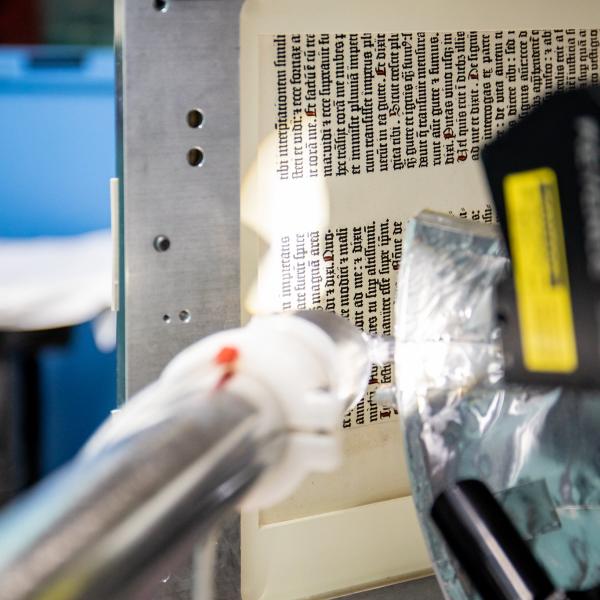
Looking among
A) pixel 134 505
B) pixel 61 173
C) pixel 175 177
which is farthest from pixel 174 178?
pixel 61 173

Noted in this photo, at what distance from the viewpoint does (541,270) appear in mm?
267

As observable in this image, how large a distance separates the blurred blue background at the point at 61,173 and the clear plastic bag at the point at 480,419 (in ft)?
2.14

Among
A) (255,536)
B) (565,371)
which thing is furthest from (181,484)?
(255,536)

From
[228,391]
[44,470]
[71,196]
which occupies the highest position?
[71,196]

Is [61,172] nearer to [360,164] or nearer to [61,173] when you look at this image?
[61,173]

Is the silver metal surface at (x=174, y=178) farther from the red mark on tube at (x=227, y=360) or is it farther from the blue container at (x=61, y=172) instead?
the blue container at (x=61, y=172)

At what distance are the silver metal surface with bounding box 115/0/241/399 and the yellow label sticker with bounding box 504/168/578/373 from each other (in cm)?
17

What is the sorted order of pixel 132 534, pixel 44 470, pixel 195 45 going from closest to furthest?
1. pixel 132 534
2. pixel 195 45
3. pixel 44 470

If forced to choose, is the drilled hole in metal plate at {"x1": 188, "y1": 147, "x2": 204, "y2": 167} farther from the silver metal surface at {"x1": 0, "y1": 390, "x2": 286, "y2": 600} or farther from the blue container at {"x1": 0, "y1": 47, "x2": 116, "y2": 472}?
the blue container at {"x1": 0, "y1": 47, "x2": 116, "y2": 472}

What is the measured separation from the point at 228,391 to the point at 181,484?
49 millimetres

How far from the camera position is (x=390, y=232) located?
0.45 meters

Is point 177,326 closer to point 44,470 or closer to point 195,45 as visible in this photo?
point 195,45

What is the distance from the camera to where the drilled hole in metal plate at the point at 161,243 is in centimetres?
39

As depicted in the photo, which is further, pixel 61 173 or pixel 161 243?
pixel 61 173
